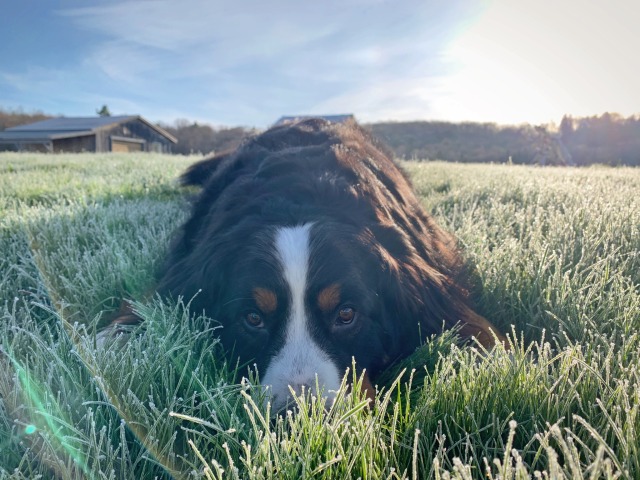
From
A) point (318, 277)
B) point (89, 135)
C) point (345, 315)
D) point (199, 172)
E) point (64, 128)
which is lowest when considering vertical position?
point (345, 315)

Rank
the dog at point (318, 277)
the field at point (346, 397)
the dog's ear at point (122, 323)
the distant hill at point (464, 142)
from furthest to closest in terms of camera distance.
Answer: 1. the distant hill at point (464, 142)
2. the dog's ear at point (122, 323)
3. the dog at point (318, 277)
4. the field at point (346, 397)

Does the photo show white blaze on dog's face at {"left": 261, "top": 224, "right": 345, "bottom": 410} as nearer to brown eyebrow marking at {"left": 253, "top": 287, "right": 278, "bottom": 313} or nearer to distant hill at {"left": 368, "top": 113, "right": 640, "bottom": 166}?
brown eyebrow marking at {"left": 253, "top": 287, "right": 278, "bottom": 313}

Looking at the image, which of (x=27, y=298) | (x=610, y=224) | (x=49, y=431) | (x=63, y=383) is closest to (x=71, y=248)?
(x=27, y=298)

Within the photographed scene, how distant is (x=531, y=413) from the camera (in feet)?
4.54

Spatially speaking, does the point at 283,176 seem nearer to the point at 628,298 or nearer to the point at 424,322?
the point at 424,322

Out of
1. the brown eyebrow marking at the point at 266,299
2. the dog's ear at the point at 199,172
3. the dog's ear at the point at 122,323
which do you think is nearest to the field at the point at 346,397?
the dog's ear at the point at 122,323

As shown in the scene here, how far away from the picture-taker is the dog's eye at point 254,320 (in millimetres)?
2244

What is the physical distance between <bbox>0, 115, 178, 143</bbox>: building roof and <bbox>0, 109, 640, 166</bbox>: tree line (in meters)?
2.48

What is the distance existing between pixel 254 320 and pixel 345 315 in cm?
39

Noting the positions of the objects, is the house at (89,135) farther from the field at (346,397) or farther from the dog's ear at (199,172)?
the field at (346,397)

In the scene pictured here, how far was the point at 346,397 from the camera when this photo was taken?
1631 millimetres

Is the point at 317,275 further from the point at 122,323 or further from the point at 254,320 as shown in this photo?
the point at 122,323

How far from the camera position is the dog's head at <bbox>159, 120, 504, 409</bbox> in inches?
85.3

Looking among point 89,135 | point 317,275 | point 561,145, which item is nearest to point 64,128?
point 89,135
